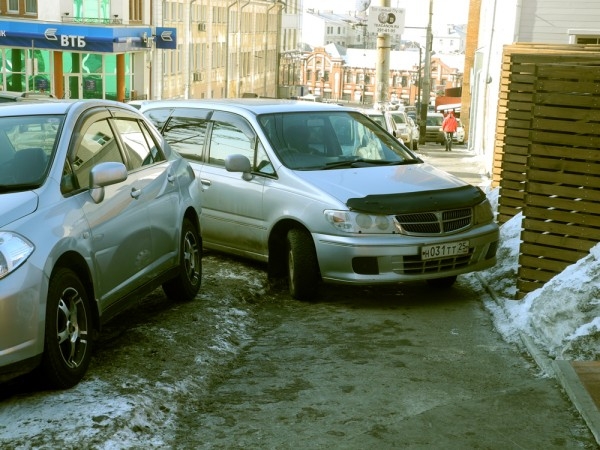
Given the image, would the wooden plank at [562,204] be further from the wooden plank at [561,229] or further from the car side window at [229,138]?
the car side window at [229,138]

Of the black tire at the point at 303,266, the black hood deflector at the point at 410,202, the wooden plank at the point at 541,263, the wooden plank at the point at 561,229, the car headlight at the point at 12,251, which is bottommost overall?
the black tire at the point at 303,266

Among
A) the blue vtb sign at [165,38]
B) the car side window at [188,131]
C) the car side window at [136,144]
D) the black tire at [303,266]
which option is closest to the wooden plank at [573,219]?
the black tire at [303,266]

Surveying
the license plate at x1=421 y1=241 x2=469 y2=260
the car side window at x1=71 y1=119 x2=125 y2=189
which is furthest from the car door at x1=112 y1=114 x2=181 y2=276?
the license plate at x1=421 y1=241 x2=469 y2=260

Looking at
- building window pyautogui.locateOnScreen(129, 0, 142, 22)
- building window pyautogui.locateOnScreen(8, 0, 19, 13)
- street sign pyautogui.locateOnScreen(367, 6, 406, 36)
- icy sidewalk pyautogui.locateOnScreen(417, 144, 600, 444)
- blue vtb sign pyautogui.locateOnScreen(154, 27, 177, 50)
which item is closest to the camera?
icy sidewalk pyautogui.locateOnScreen(417, 144, 600, 444)

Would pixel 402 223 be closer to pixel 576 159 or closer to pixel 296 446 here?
pixel 576 159

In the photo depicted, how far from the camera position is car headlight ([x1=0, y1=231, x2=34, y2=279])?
513 centimetres

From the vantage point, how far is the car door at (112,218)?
20.5ft

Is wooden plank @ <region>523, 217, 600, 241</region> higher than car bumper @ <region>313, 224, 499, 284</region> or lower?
higher

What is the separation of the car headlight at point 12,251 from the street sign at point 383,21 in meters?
22.3

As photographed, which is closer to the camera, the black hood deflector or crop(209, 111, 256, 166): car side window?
the black hood deflector

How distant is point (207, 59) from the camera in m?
76.8

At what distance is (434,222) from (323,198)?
91cm

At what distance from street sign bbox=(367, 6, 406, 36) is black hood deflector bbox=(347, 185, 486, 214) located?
61.7ft

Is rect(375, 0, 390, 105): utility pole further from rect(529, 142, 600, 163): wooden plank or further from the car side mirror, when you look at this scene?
the car side mirror
